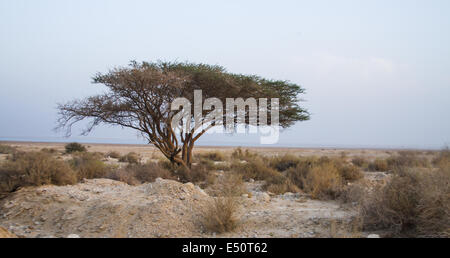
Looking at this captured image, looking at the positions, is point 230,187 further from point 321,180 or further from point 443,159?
point 443,159


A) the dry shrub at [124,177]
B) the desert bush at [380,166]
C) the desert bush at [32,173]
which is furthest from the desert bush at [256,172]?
the desert bush at [380,166]

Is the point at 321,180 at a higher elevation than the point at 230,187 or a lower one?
lower

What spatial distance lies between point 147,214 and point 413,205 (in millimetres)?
4777

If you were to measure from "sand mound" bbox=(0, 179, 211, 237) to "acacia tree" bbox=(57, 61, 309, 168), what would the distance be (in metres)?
4.99

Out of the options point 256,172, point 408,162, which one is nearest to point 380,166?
point 408,162

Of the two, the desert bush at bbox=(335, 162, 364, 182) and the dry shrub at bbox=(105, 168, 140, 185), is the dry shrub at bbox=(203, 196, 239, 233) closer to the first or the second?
the dry shrub at bbox=(105, 168, 140, 185)

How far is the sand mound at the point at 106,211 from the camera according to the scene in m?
5.52

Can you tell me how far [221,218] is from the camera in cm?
549

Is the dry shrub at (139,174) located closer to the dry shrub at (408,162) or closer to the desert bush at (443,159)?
the dry shrub at (408,162)

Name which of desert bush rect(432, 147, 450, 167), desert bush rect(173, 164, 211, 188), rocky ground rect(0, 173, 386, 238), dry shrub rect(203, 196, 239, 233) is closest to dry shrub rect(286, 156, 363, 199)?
rocky ground rect(0, 173, 386, 238)

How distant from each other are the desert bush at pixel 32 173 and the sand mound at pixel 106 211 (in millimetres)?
278
